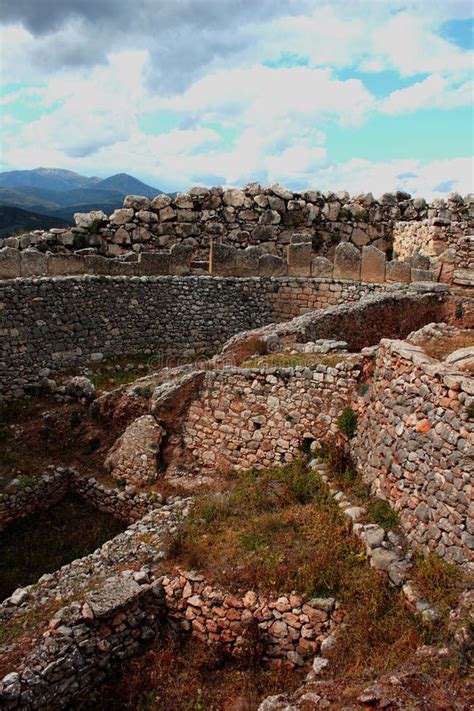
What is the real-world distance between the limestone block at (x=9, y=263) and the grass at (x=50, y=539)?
250 inches

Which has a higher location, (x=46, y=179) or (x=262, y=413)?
(x=46, y=179)

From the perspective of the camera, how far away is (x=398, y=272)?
1670cm

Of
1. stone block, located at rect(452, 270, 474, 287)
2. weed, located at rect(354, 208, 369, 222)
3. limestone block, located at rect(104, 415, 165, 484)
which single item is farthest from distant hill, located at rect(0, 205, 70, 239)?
limestone block, located at rect(104, 415, 165, 484)

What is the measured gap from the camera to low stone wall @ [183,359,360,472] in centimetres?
930

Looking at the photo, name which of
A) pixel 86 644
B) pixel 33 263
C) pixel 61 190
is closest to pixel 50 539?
pixel 86 644

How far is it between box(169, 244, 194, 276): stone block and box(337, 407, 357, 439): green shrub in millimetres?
9084

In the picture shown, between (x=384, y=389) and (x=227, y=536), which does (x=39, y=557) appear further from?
(x=384, y=389)

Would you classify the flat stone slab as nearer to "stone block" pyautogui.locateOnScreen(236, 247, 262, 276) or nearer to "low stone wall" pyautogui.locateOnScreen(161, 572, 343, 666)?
"low stone wall" pyautogui.locateOnScreen(161, 572, 343, 666)

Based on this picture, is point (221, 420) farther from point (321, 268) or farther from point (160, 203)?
point (160, 203)

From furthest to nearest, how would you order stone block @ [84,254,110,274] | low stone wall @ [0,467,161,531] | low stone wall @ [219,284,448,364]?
stone block @ [84,254,110,274] < low stone wall @ [219,284,448,364] < low stone wall @ [0,467,161,531]

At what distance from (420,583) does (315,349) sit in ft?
17.0

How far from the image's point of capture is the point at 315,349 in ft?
35.2

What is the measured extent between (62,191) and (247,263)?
111 metres

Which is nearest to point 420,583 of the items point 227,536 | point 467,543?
point 467,543
